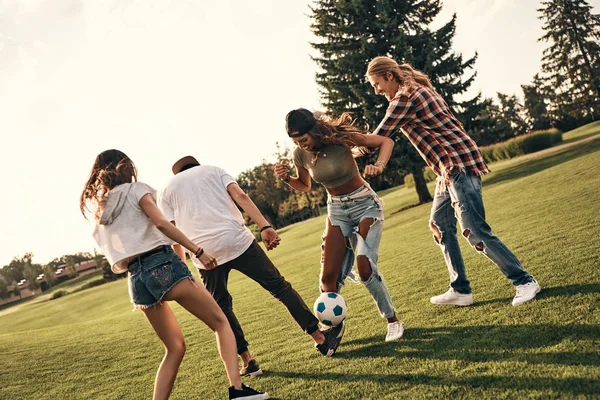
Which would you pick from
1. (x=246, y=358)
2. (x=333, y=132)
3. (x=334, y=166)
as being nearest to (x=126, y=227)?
(x=246, y=358)

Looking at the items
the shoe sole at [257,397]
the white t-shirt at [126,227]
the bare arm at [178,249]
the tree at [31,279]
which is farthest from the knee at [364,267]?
the tree at [31,279]

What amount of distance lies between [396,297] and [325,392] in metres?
2.93

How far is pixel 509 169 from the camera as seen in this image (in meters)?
28.4

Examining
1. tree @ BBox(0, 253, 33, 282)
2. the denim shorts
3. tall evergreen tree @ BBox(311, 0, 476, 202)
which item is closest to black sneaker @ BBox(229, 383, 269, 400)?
the denim shorts

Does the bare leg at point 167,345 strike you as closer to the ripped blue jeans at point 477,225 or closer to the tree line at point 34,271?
the ripped blue jeans at point 477,225

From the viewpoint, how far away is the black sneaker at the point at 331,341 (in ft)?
15.6

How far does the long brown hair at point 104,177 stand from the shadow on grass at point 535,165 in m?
22.9

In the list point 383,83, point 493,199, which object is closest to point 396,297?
point 383,83

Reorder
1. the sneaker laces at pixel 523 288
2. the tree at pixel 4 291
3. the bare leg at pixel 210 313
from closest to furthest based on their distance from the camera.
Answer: the bare leg at pixel 210 313
the sneaker laces at pixel 523 288
the tree at pixel 4 291

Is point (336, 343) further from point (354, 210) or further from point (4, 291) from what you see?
point (4, 291)

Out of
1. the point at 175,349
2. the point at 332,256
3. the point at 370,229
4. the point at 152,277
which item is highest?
the point at 152,277

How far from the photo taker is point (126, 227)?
3740 millimetres

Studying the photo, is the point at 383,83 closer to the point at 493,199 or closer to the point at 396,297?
the point at 396,297

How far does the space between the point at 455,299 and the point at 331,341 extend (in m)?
1.43
